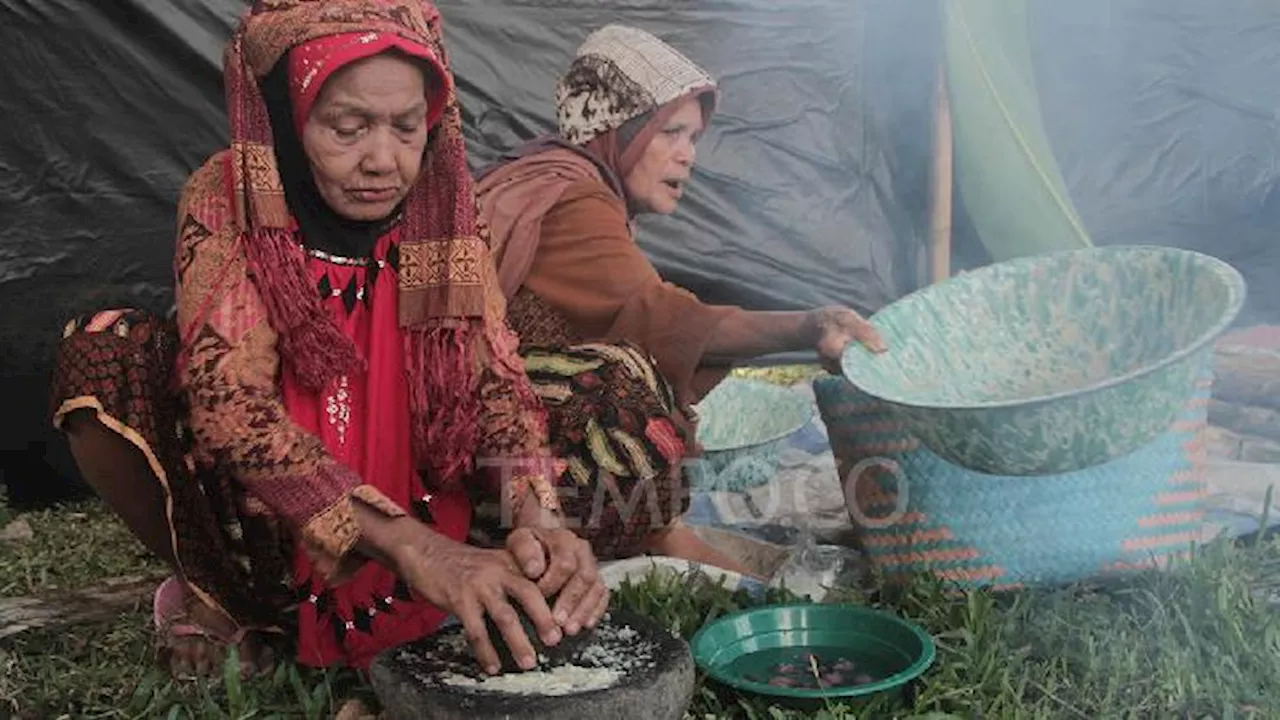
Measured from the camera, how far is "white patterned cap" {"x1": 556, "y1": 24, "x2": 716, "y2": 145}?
3113mm

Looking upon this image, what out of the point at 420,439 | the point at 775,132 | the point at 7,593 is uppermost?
the point at 775,132

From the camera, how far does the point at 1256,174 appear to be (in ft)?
16.1

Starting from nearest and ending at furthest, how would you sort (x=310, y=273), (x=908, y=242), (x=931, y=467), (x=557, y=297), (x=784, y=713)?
1. (x=784, y=713)
2. (x=310, y=273)
3. (x=931, y=467)
4. (x=557, y=297)
5. (x=908, y=242)

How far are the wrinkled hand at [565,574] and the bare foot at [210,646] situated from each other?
0.76 m

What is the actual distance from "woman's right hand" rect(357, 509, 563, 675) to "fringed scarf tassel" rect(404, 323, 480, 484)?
39cm

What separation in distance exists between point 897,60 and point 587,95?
5.13ft

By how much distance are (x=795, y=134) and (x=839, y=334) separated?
2.10 metres

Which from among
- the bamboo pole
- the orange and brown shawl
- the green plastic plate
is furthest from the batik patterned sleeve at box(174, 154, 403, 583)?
the bamboo pole

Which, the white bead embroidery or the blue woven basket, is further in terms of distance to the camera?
the blue woven basket

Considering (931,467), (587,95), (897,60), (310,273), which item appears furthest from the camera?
(897,60)

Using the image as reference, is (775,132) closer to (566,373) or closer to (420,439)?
(566,373)

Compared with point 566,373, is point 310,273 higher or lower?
higher

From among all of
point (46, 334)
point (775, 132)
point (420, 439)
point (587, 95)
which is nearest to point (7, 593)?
point (46, 334)

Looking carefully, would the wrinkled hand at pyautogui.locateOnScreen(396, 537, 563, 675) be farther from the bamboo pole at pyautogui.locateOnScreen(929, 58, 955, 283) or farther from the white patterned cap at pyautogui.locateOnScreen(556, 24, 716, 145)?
the bamboo pole at pyautogui.locateOnScreen(929, 58, 955, 283)
